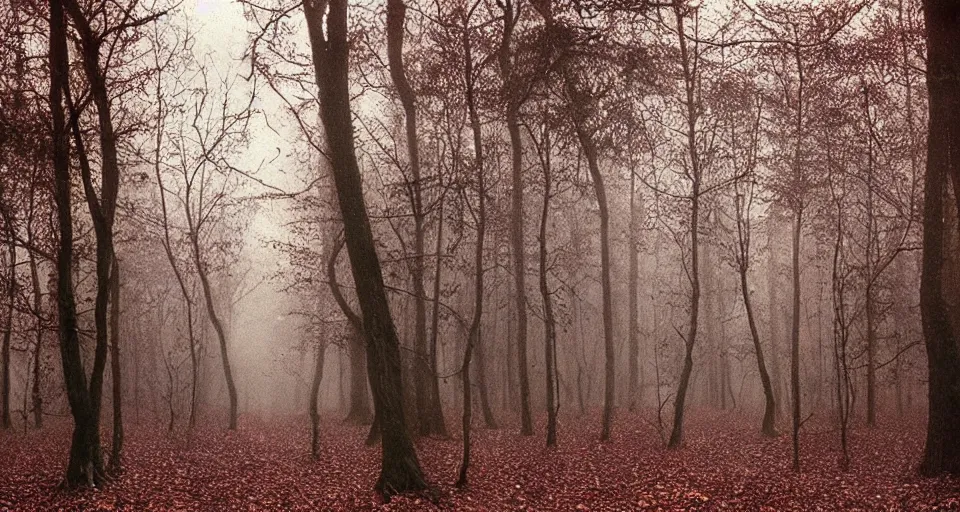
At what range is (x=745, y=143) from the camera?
18859 mm

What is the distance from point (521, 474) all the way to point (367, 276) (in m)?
4.86

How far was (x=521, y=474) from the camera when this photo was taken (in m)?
12.5

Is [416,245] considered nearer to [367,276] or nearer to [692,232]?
[367,276]

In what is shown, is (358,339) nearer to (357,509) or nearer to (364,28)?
(364,28)

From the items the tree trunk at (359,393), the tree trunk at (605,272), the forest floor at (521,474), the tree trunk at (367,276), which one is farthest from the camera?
the tree trunk at (359,393)

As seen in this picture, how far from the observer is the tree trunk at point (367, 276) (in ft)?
34.7

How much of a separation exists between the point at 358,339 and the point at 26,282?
363 inches

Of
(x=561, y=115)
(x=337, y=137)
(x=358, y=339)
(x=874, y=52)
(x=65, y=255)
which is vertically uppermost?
(x=874, y=52)

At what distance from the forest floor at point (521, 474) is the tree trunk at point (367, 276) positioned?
0.59 m

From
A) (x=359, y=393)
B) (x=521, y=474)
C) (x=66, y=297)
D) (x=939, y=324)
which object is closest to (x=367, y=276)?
(x=521, y=474)

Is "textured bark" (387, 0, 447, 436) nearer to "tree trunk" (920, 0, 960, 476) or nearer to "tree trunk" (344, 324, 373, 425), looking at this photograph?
"tree trunk" (344, 324, 373, 425)

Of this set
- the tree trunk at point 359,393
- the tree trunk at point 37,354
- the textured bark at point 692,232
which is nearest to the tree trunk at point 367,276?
the textured bark at point 692,232

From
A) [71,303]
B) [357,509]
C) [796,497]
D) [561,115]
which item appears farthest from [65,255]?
[796,497]

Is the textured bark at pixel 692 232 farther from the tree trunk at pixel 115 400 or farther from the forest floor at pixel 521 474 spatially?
the tree trunk at pixel 115 400
